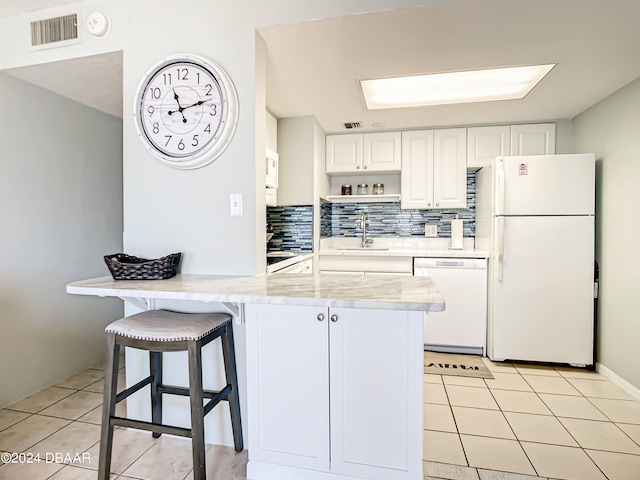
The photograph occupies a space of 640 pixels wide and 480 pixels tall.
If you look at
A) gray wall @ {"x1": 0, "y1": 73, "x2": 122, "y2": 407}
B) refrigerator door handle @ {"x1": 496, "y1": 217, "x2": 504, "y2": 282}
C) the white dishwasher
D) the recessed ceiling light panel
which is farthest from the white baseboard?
gray wall @ {"x1": 0, "y1": 73, "x2": 122, "y2": 407}

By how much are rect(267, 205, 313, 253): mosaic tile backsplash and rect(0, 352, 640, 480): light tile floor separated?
5.30ft

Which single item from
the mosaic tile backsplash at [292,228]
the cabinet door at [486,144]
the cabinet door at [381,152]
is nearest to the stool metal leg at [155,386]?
the mosaic tile backsplash at [292,228]

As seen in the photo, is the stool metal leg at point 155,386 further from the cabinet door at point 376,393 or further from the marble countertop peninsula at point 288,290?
the cabinet door at point 376,393

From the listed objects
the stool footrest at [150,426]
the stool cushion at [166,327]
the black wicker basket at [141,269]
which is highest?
the black wicker basket at [141,269]

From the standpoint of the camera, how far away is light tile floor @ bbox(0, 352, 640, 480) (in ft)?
5.43

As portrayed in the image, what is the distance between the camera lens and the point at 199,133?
183cm

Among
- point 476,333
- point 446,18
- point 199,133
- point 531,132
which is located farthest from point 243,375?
point 531,132

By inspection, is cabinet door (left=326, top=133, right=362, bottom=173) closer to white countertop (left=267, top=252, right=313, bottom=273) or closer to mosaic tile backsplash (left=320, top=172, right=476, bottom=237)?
mosaic tile backsplash (left=320, top=172, right=476, bottom=237)

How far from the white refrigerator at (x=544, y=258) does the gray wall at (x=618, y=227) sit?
10 centimetres

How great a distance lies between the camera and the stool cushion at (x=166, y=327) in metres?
1.46

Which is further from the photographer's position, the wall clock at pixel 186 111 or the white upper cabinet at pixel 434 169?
the white upper cabinet at pixel 434 169

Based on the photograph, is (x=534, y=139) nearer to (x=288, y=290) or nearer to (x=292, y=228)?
(x=292, y=228)

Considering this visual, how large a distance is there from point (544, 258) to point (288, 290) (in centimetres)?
241

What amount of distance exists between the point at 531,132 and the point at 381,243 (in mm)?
1809
